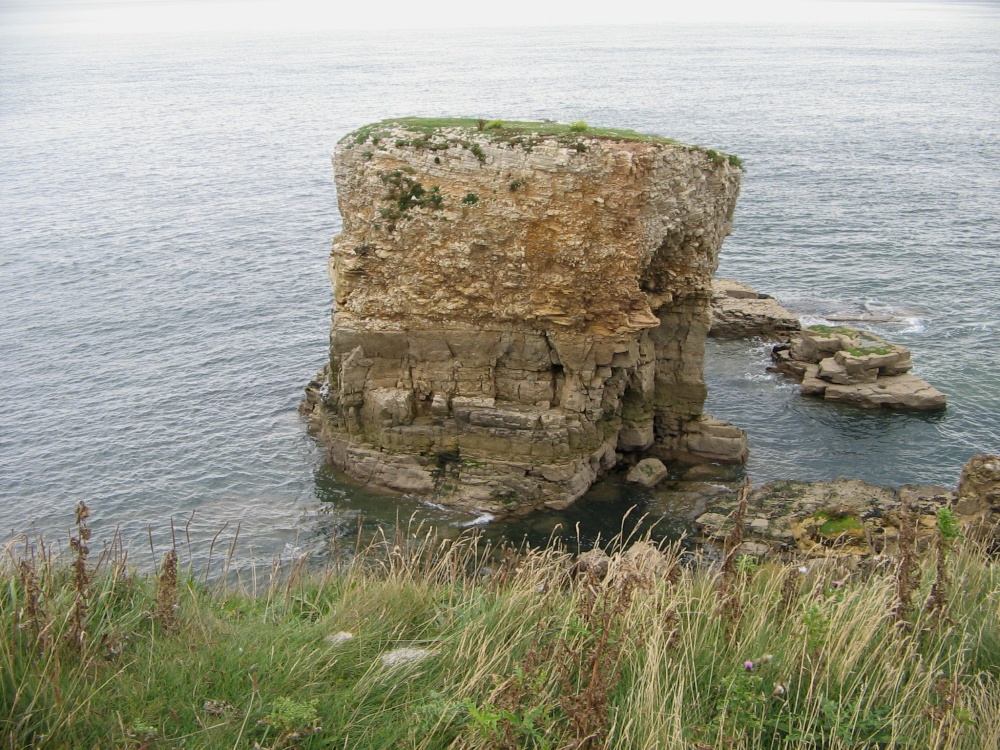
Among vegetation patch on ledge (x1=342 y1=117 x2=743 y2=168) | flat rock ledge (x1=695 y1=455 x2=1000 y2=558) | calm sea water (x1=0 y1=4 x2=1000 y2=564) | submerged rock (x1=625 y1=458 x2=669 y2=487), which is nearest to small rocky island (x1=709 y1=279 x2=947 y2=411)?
calm sea water (x1=0 y1=4 x2=1000 y2=564)

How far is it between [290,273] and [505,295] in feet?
90.1

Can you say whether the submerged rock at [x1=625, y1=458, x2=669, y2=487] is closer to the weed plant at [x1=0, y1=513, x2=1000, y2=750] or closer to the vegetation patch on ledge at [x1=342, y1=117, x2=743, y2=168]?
the vegetation patch on ledge at [x1=342, y1=117, x2=743, y2=168]

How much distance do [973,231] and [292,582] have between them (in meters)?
58.6

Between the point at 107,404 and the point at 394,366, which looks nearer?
the point at 394,366

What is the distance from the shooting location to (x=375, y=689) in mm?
9516

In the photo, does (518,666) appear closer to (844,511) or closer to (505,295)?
(505,295)

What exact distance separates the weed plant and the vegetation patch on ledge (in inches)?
792

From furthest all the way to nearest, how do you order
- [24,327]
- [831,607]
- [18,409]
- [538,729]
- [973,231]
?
[973,231] < [24,327] < [18,409] < [831,607] < [538,729]

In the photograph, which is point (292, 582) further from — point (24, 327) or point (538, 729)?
point (24, 327)

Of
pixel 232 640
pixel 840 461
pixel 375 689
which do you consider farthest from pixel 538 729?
pixel 840 461

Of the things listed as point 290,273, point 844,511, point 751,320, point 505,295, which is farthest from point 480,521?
point 290,273

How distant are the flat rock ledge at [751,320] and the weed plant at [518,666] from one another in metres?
35.1

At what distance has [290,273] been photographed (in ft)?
181

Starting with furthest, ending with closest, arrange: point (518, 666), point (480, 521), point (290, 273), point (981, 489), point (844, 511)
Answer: point (290, 273) → point (480, 521) → point (844, 511) → point (981, 489) → point (518, 666)
